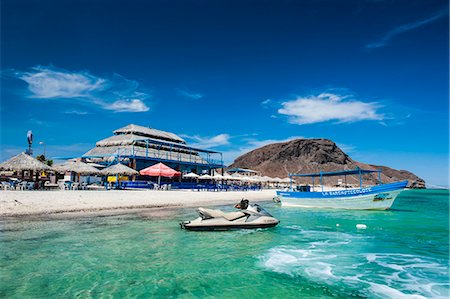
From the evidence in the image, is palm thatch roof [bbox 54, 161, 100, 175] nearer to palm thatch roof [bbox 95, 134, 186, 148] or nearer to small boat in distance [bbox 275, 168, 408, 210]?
palm thatch roof [bbox 95, 134, 186, 148]

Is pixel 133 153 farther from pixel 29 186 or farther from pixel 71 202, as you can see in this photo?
pixel 71 202

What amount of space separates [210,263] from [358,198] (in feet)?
71.0

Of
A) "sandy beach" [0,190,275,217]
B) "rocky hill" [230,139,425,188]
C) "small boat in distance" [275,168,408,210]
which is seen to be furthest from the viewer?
"rocky hill" [230,139,425,188]

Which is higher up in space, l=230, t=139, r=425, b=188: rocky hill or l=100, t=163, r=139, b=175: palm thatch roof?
l=230, t=139, r=425, b=188: rocky hill

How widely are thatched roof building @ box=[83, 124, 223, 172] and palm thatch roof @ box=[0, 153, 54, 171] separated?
16.3m

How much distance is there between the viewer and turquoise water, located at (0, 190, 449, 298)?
6.76 m

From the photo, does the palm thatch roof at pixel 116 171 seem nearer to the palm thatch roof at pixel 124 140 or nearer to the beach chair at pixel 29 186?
the beach chair at pixel 29 186

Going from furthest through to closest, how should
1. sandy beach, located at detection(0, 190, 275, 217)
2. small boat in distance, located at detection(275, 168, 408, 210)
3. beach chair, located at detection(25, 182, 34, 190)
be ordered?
beach chair, located at detection(25, 182, 34, 190), small boat in distance, located at detection(275, 168, 408, 210), sandy beach, located at detection(0, 190, 275, 217)

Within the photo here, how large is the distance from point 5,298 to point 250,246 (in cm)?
756

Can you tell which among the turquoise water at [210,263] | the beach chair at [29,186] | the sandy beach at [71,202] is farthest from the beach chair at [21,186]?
the turquoise water at [210,263]

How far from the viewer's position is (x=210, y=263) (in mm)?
8836

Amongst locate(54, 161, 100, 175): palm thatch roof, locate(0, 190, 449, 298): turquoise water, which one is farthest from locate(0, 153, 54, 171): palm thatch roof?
locate(0, 190, 449, 298): turquoise water

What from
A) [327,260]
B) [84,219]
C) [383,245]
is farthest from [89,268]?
[383,245]

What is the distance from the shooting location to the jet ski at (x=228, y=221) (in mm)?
13656
